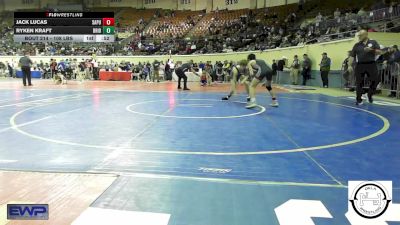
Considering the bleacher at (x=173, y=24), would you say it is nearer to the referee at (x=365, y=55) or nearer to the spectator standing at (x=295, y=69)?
the spectator standing at (x=295, y=69)

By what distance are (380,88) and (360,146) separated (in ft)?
32.3

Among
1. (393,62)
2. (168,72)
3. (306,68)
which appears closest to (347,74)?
(393,62)

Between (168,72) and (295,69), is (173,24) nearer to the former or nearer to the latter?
(168,72)

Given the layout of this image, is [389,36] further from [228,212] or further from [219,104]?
[228,212]

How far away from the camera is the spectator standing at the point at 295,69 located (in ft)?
71.0

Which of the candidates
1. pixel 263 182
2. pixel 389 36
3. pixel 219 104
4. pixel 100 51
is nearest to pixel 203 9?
pixel 100 51

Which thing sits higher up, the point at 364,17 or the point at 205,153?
the point at 364,17

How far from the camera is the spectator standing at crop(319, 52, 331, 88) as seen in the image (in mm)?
18516

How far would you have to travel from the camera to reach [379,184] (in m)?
2.70

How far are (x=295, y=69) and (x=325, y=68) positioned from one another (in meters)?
3.32

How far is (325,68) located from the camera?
738 inches

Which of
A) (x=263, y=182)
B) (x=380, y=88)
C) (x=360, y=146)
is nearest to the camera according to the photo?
(x=263, y=182)

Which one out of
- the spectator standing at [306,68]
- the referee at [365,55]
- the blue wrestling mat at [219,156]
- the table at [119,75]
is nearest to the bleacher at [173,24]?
the table at [119,75]
